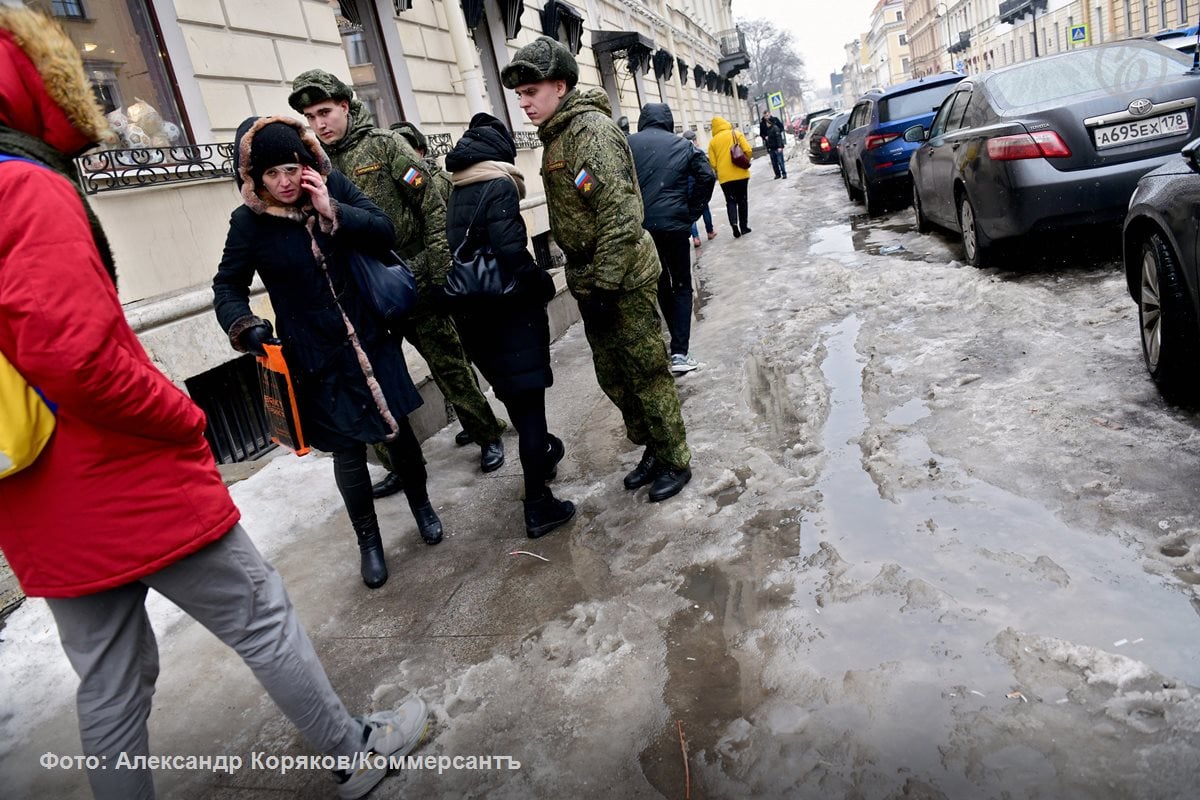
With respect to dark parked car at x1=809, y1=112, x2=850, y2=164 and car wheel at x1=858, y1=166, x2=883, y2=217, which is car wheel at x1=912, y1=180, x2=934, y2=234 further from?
dark parked car at x1=809, y1=112, x2=850, y2=164

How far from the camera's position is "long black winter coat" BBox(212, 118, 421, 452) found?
9.66 feet

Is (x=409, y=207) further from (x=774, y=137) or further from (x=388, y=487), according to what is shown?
(x=774, y=137)

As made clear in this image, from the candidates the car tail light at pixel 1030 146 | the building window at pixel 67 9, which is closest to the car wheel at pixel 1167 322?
the car tail light at pixel 1030 146

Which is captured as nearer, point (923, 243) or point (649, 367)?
point (649, 367)

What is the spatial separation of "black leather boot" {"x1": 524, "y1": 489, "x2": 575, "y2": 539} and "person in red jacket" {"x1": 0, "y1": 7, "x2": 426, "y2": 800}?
1.66 m

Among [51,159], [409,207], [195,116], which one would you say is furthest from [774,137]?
[51,159]

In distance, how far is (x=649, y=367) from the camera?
3627 mm

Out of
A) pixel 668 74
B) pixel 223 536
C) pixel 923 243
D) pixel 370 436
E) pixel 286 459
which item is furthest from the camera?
pixel 668 74

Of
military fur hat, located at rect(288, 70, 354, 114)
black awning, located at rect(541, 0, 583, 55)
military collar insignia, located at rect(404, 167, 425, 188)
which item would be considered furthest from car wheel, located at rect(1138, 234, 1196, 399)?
black awning, located at rect(541, 0, 583, 55)

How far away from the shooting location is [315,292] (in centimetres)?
304

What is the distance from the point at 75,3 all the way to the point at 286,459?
3197mm

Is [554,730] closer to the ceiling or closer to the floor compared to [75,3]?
closer to the floor

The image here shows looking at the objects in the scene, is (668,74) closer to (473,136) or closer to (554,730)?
(473,136)

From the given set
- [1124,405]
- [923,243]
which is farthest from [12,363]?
[923,243]
